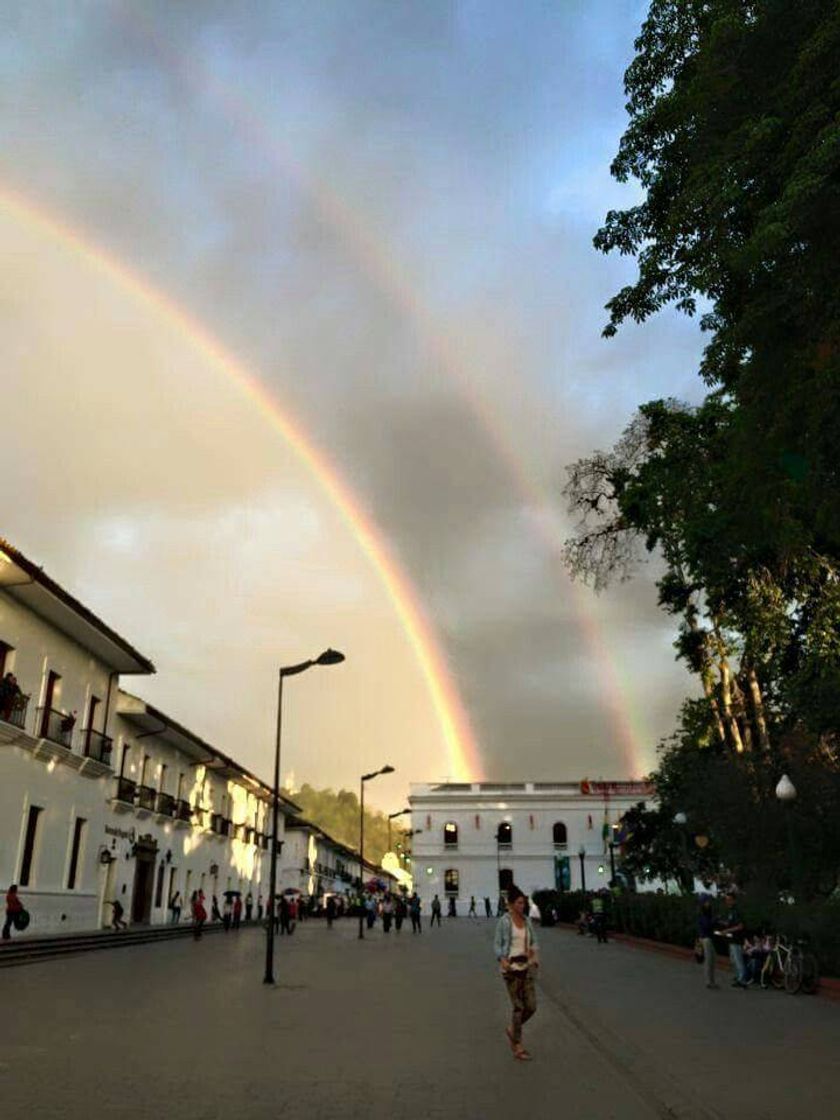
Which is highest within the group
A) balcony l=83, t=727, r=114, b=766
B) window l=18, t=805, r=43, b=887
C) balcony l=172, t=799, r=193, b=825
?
balcony l=83, t=727, r=114, b=766

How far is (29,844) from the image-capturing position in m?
25.4

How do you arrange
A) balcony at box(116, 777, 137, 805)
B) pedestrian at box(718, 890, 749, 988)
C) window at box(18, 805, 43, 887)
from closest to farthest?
pedestrian at box(718, 890, 749, 988), window at box(18, 805, 43, 887), balcony at box(116, 777, 137, 805)

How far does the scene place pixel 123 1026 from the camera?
10.6 m

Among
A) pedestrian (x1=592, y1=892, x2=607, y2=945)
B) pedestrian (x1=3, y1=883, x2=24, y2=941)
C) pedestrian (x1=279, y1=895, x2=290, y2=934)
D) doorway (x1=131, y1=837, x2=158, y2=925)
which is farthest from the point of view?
pedestrian (x1=279, y1=895, x2=290, y2=934)

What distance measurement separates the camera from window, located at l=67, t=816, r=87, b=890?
28.1 m

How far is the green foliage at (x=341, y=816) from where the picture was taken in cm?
17150

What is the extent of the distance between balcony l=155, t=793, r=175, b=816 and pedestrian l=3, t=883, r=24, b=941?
14279 mm

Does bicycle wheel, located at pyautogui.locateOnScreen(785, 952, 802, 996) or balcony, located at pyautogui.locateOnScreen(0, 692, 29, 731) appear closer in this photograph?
bicycle wheel, located at pyautogui.locateOnScreen(785, 952, 802, 996)

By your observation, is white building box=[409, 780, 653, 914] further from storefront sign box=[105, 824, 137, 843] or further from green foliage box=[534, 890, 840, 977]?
storefront sign box=[105, 824, 137, 843]

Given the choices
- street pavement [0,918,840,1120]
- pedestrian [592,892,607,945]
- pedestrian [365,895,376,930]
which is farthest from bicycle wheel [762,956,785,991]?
pedestrian [365,895,376,930]

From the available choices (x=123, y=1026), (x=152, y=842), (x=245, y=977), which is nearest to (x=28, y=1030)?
(x=123, y=1026)

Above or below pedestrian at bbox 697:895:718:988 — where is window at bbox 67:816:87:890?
above

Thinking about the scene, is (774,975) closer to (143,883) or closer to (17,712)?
(17,712)

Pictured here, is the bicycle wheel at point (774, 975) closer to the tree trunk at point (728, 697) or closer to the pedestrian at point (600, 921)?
the tree trunk at point (728, 697)
